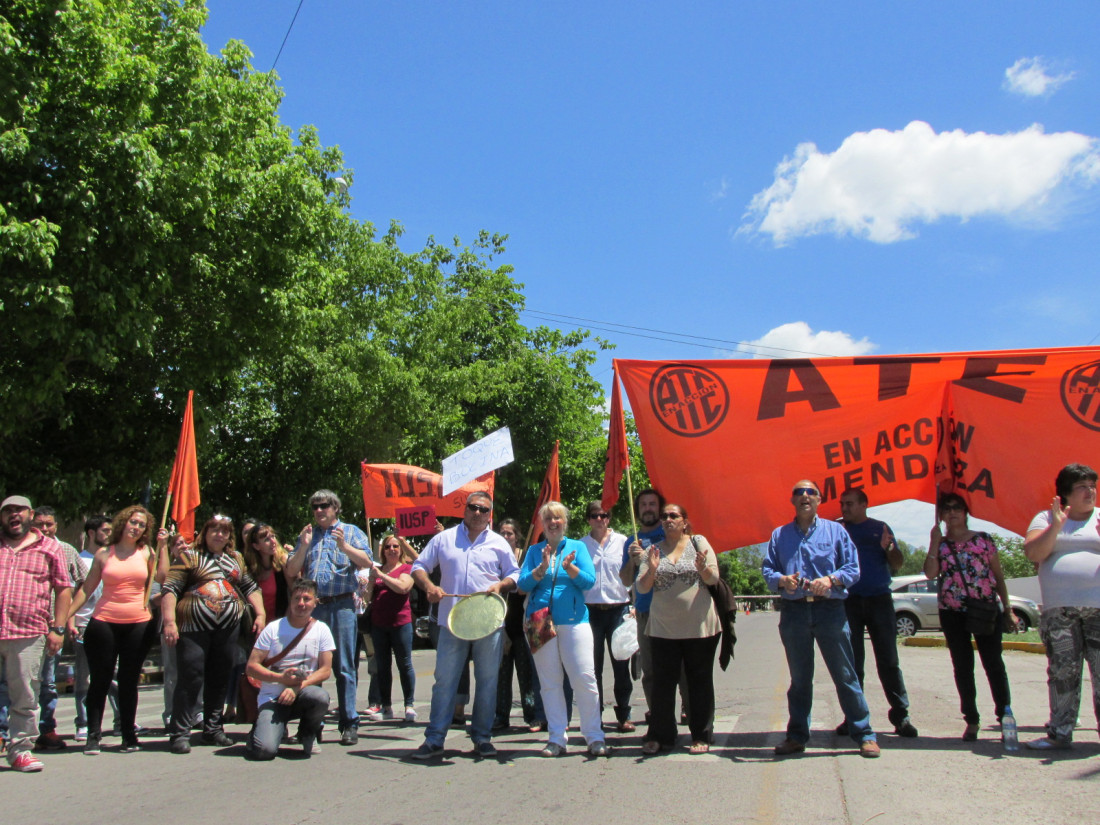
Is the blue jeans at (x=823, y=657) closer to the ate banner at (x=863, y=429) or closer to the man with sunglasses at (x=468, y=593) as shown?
the ate banner at (x=863, y=429)

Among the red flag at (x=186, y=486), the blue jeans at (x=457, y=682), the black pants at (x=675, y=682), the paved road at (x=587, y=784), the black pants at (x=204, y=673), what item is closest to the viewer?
the paved road at (x=587, y=784)

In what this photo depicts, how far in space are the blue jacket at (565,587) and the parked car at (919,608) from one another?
1692 cm

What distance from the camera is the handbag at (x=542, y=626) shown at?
21.3ft

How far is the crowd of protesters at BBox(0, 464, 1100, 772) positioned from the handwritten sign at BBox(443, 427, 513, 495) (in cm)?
152

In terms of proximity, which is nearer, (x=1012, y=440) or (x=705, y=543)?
(x=705, y=543)

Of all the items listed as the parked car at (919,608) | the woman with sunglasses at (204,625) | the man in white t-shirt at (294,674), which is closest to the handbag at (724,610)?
the man in white t-shirt at (294,674)

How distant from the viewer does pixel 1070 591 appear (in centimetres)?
607

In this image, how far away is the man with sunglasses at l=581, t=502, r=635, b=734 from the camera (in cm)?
748

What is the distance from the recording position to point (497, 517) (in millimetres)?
31859

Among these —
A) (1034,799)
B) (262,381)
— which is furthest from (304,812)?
(262,381)

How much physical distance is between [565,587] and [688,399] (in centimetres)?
206

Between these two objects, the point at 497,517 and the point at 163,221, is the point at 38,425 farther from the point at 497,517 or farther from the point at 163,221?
the point at 497,517

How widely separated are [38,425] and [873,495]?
1442 centimetres

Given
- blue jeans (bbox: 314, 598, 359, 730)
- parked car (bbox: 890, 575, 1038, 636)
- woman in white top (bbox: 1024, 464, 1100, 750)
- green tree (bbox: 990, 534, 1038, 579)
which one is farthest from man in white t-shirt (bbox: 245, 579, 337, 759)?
green tree (bbox: 990, 534, 1038, 579)
